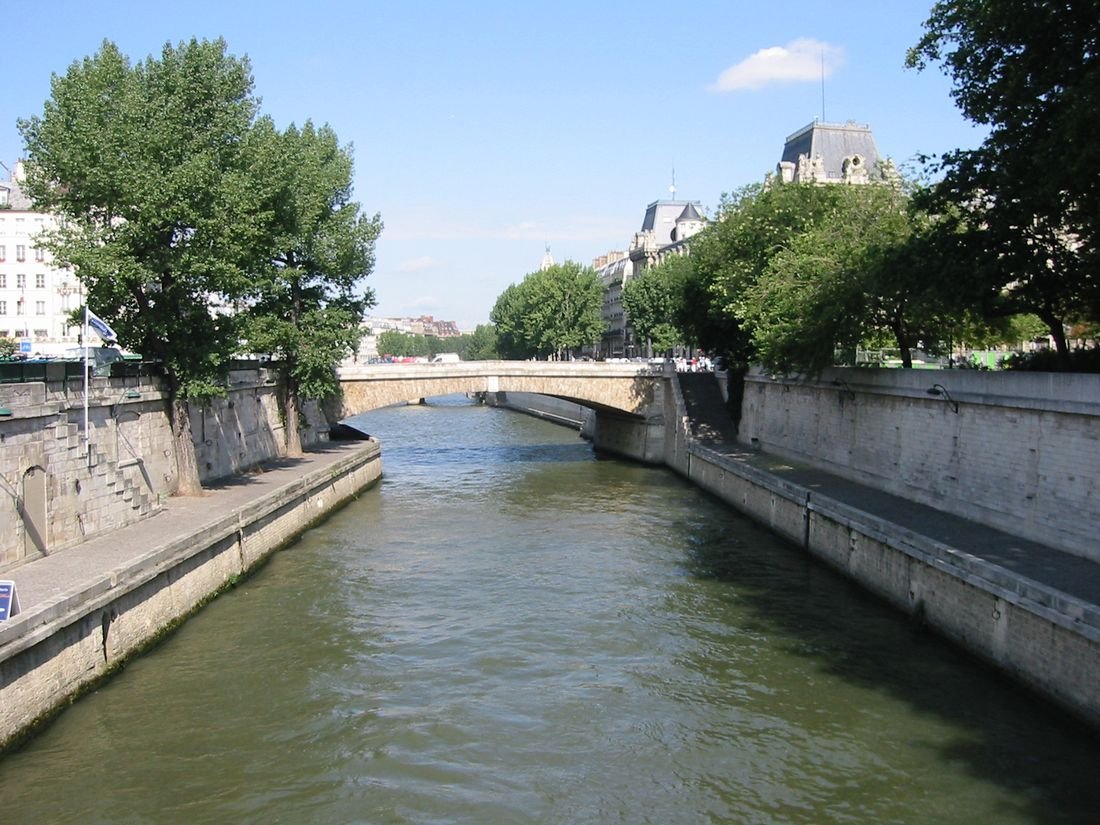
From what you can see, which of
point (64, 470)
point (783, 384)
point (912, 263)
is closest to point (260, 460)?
point (64, 470)

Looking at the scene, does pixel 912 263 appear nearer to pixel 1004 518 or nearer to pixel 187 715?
pixel 1004 518

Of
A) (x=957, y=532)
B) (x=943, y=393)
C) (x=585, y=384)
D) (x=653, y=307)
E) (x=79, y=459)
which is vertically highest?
(x=653, y=307)

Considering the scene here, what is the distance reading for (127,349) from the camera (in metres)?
31.3

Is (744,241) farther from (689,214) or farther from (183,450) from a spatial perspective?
(689,214)

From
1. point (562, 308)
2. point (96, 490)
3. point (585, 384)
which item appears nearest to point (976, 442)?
point (96, 490)

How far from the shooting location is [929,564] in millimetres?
22016

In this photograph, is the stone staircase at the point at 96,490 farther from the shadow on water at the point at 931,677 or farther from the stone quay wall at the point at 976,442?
the stone quay wall at the point at 976,442

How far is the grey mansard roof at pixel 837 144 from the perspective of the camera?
87.4 meters

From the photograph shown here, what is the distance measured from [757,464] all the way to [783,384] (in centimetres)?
511

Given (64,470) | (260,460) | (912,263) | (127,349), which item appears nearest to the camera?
(64,470)

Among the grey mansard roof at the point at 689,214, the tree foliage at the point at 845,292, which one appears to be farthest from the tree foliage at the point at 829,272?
the grey mansard roof at the point at 689,214

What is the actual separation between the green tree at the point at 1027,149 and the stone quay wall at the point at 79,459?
2217 cm

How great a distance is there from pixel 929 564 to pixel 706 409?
32.6 meters

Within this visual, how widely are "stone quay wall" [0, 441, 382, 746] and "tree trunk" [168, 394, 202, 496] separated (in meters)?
2.69
